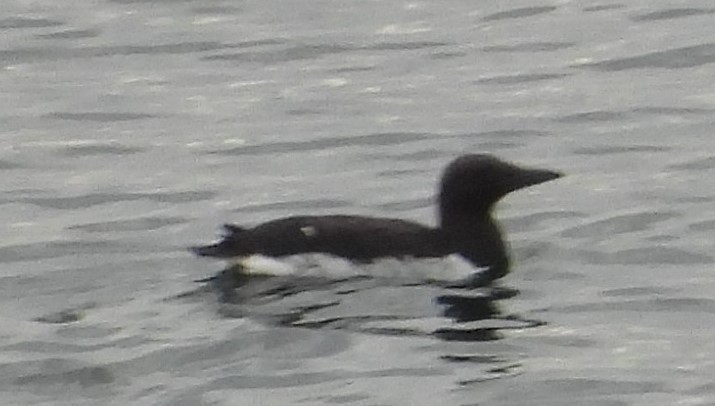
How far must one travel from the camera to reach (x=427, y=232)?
1460 cm

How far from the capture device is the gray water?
12.5 meters

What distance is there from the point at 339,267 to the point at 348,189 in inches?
77.8

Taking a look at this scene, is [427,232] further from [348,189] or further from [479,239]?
[348,189]

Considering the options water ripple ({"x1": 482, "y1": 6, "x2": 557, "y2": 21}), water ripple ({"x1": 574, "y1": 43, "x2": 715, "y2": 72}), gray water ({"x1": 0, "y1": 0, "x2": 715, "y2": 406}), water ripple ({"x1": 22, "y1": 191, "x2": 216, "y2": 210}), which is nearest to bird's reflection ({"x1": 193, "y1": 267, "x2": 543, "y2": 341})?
gray water ({"x1": 0, "y1": 0, "x2": 715, "y2": 406})

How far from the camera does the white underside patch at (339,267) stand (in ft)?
46.5

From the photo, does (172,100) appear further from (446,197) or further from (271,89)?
(446,197)

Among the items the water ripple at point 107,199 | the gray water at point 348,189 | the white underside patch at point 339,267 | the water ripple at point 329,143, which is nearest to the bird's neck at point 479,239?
the gray water at point 348,189

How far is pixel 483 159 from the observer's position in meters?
14.9

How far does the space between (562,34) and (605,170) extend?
3.68m

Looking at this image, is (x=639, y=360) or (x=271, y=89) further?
(x=271, y=89)

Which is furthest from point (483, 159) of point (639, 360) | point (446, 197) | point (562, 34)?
point (562, 34)

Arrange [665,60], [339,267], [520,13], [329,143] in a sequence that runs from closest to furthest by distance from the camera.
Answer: [339,267], [329,143], [665,60], [520,13]

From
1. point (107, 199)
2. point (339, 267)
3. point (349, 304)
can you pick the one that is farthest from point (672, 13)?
point (349, 304)

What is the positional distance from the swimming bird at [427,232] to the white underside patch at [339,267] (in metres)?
0.04
